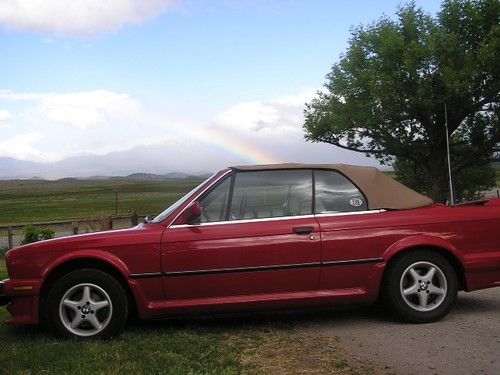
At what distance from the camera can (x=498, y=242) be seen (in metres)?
5.48

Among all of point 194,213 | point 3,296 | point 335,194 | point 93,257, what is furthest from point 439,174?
point 3,296

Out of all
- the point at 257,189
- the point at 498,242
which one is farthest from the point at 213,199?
the point at 498,242

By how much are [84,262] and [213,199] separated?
131cm

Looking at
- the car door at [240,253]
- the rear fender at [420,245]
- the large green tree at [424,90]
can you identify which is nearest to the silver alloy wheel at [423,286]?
the rear fender at [420,245]

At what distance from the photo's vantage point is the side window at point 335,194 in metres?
5.42

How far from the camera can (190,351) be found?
4.50 m

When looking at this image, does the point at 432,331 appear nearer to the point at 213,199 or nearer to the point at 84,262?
the point at 213,199

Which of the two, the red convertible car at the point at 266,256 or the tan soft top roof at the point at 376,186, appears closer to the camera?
the red convertible car at the point at 266,256

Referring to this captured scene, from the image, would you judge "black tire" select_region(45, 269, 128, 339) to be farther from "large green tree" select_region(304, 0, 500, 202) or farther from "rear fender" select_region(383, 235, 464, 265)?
"large green tree" select_region(304, 0, 500, 202)

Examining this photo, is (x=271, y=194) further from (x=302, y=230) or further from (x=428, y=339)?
(x=428, y=339)

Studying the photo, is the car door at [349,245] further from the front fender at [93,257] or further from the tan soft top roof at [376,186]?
the front fender at [93,257]

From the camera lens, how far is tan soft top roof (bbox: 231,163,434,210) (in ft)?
18.0

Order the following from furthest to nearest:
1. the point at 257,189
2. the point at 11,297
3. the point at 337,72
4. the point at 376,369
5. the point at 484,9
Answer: the point at 337,72
the point at 484,9
the point at 257,189
the point at 11,297
the point at 376,369

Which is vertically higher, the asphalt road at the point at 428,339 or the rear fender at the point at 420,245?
the rear fender at the point at 420,245
